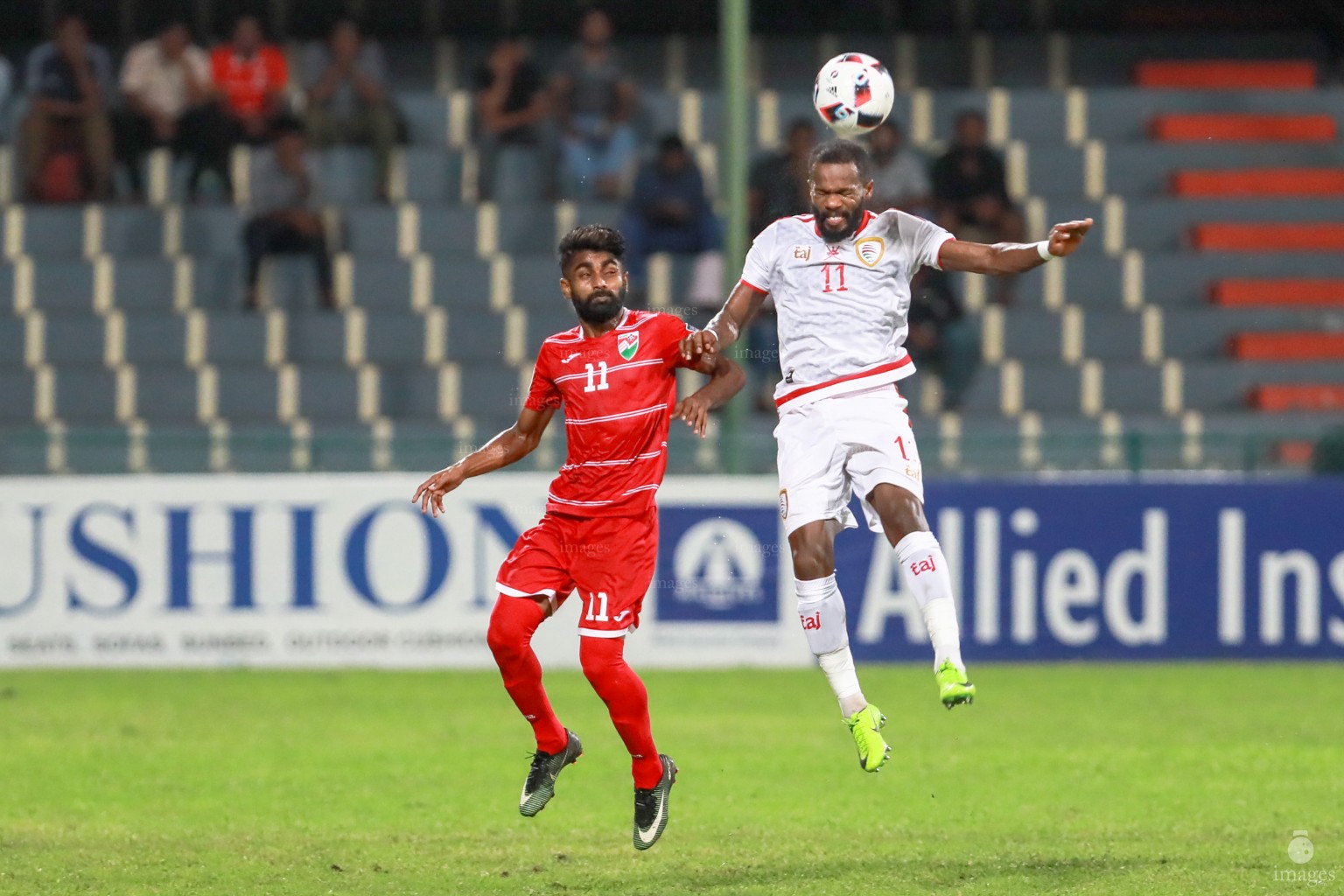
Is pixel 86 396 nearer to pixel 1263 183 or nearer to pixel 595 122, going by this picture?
pixel 595 122

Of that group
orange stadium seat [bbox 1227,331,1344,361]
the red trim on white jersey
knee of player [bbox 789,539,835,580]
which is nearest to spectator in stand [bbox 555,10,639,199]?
orange stadium seat [bbox 1227,331,1344,361]

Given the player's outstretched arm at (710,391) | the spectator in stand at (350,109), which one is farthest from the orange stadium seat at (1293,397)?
the player's outstretched arm at (710,391)

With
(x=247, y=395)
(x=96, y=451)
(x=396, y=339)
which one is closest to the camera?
(x=96, y=451)

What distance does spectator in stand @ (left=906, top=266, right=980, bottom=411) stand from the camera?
51.5ft

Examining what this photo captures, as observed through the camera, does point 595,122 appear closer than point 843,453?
No

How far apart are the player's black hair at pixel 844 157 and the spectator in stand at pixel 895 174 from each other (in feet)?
27.2

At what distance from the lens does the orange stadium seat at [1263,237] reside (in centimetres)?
1767

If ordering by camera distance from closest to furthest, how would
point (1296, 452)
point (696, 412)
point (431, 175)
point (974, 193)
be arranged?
point (696, 412) < point (1296, 452) < point (974, 193) < point (431, 175)

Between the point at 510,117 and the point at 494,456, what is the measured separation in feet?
33.7

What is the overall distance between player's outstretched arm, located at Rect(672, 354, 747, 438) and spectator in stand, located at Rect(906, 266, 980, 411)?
803 cm

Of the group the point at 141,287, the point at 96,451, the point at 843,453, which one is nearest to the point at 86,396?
the point at 141,287

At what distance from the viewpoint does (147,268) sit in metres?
17.1

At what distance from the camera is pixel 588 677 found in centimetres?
761

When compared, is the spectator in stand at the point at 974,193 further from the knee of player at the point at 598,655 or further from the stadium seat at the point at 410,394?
the knee of player at the point at 598,655
